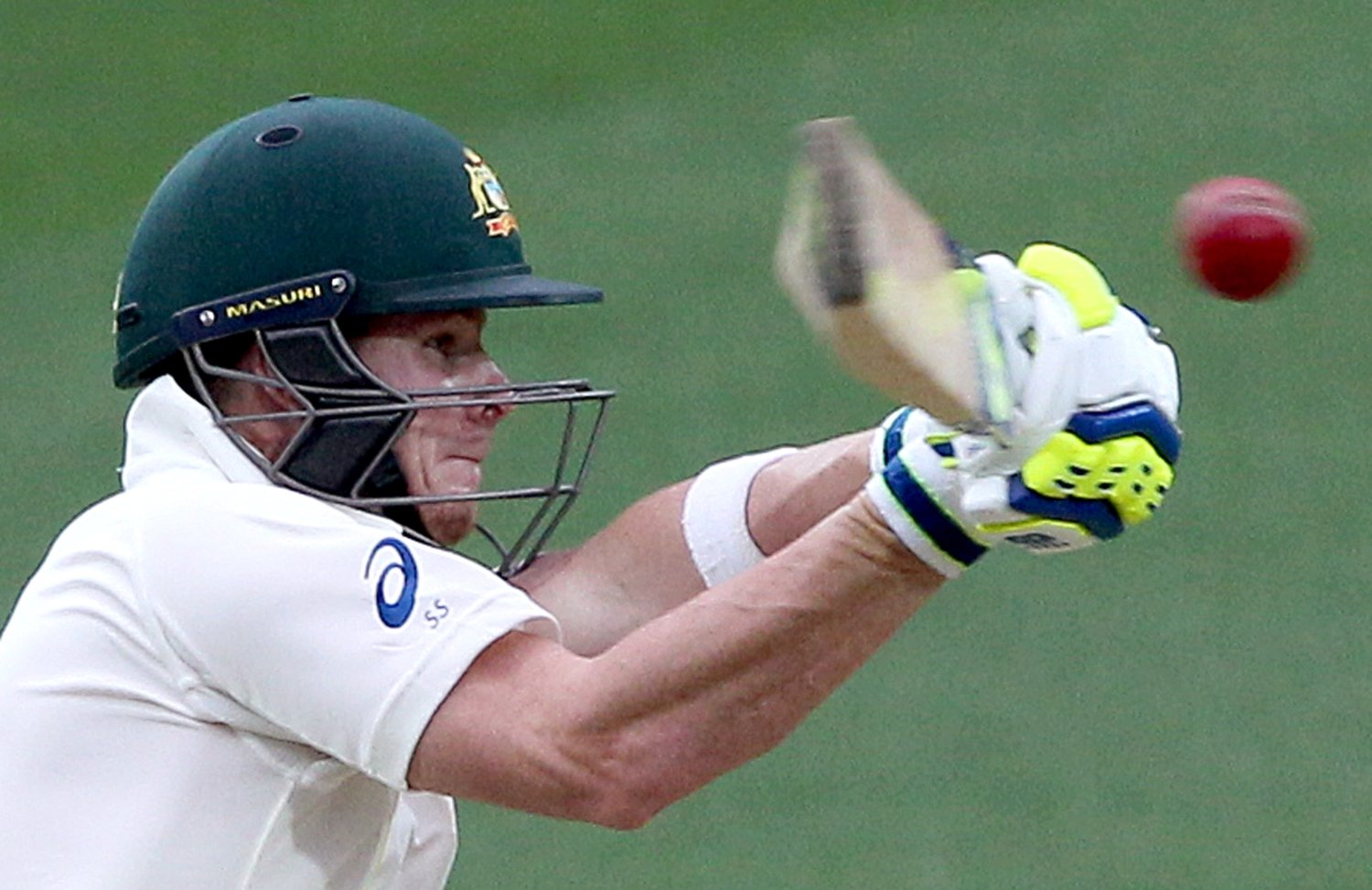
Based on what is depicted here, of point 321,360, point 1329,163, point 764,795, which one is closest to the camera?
point 321,360

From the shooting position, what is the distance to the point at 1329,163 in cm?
671

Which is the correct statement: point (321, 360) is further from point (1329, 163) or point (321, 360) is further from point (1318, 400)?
point (1329, 163)

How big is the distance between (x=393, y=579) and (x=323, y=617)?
0.26 feet

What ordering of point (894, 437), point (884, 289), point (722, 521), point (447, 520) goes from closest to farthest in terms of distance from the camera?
point (884, 289) < point (894, 437) < point (447, 520) < point (722, 521)

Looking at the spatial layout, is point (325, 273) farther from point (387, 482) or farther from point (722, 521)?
point (722, 521)

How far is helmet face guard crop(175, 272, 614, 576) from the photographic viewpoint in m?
2.96

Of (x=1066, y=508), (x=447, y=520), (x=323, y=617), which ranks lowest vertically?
(x=447, y=520)

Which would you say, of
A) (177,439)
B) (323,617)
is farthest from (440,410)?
(323,617)

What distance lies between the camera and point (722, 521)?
3.41m

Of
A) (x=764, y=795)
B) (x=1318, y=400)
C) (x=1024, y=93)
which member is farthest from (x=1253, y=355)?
(x=764, y=795)

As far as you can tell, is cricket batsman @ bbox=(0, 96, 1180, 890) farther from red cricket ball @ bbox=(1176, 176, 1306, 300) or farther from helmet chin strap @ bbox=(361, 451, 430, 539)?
red cricket ball @ bbox=(1176, 176, 1306, 300)

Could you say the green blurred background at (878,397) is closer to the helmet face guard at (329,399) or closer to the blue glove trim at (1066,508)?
the helmet face guard at (329,399)

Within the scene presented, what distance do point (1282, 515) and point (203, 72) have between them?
3435mm

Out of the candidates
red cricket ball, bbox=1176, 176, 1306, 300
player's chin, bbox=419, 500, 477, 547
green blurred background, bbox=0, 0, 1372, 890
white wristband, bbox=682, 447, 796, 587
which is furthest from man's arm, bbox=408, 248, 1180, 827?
green blurred background, bbox=0, 0, 1372, 890
